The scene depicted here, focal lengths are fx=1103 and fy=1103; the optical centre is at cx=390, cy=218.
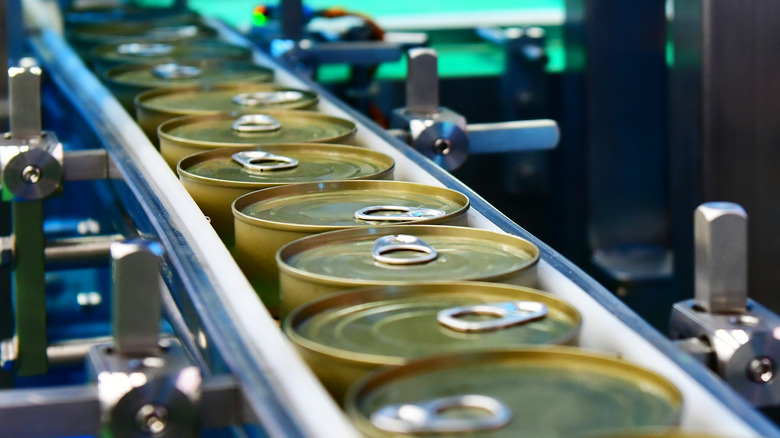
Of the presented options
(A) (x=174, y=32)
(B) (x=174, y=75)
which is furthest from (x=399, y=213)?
(A) (x=174, y=32)

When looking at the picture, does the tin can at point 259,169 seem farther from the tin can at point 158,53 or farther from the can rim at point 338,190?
the tin can at point 158,53

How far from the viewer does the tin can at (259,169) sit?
1.45m

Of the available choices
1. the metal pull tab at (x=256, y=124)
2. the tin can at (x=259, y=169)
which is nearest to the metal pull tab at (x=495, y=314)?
the tin can at (x=259, y=169)

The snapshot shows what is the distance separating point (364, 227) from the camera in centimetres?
126

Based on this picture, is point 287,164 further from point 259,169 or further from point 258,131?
point 258,131

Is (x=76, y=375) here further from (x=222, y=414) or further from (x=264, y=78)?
(x=222, y=414)

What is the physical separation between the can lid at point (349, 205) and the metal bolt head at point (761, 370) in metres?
0.37

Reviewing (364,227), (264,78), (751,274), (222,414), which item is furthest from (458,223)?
(751,274)

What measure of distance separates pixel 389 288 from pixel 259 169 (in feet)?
1.71

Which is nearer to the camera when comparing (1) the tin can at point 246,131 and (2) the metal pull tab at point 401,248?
(2) the metal pull tab at point 401,248

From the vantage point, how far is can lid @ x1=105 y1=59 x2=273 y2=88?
2209 millimetres

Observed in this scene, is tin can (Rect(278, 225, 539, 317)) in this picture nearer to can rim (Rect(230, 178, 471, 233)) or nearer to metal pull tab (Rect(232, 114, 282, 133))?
can rim (Rect(230, 178, 471, 233))

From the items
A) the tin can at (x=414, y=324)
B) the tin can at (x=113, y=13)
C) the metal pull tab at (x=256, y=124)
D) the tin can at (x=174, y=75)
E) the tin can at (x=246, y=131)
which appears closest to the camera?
the tin can at (x=414, y=324)

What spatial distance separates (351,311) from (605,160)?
277 centimetres
